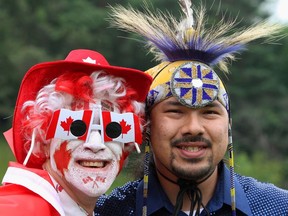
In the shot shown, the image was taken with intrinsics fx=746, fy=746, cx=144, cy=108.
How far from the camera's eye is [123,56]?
96.8 feet

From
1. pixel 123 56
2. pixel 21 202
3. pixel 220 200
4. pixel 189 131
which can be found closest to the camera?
pixel 21 202

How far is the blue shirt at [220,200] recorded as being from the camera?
3875 mm

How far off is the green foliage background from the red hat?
1990cm

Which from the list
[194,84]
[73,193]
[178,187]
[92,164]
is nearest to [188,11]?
[194,84]

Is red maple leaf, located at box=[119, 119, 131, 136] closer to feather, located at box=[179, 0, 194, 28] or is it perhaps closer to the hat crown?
the hat crown

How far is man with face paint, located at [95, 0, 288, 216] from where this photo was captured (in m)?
3.78

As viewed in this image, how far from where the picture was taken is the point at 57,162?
11.0ft

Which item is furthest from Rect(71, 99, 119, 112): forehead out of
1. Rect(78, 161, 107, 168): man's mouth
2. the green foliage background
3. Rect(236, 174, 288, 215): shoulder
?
the green foliage background

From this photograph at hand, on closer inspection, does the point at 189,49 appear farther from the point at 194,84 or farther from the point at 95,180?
the point at 95,180

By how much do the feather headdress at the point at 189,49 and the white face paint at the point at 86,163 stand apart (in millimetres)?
566

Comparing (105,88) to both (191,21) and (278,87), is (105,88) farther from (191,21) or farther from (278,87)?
(278,87)

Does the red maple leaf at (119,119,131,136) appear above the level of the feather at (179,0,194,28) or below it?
below

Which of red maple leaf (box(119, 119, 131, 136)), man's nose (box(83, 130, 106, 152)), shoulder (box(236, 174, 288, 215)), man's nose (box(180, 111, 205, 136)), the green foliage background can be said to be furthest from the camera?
the green foliage background

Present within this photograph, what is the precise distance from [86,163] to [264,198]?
1084mm
